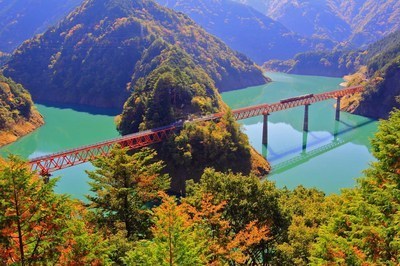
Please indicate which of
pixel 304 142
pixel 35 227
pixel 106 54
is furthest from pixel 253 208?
pixel 106 54

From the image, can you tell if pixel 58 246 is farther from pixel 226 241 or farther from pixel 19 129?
pixel 19 129

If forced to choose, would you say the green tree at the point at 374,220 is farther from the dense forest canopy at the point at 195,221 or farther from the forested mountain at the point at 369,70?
the forested mountain at the point at 369,70

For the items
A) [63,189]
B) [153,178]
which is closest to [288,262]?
[153,178]

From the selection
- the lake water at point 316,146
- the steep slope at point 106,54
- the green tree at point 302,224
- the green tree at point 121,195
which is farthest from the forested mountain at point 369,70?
the green tree at point 121,195

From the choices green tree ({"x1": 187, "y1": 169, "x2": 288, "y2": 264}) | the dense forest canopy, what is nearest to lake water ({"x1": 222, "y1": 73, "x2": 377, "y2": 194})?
green tree ({"x1": 187, "y1": 169, "x2": 288, "y2": 264})

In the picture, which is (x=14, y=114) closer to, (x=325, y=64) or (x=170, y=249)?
(x=170, y=249)

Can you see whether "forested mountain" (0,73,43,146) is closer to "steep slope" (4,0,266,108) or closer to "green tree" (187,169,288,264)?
"steep slope" (4,0,266,108)
